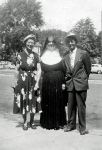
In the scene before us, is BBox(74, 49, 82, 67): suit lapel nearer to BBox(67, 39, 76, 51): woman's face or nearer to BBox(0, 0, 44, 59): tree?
BBox(67, 39, 76, 51): woman's face

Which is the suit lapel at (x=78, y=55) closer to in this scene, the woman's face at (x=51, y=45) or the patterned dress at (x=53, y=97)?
the patterned dress at (x=53, y=97)

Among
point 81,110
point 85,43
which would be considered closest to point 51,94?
point 81,110

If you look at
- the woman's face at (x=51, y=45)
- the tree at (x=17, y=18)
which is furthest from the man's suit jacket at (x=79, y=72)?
the tree at (x=17, y=18)

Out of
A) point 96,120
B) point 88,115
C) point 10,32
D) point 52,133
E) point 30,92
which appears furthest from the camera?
point 10,32

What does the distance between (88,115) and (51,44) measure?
A: 2.97 metres

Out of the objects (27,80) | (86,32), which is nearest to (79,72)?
(27,80)

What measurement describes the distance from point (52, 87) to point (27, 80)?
486 mm

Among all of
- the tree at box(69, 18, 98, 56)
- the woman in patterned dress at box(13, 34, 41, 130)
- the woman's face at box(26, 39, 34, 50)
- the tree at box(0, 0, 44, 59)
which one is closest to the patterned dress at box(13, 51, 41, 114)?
the woman in patterned dress at box(13, 34, 41, 130)

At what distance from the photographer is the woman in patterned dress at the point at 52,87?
4.70 m

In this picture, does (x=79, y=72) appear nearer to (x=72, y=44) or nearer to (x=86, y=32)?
(x=72, y=44)

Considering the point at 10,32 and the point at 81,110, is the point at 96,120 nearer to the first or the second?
the point at 81,110

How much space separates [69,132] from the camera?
4.50 meters

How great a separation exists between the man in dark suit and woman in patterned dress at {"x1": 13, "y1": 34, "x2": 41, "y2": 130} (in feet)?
1.96

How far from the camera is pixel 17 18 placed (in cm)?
4312
